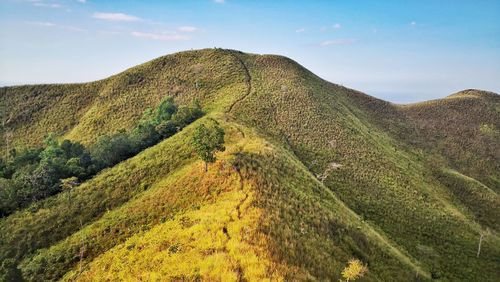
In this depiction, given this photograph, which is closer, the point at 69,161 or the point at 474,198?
the point at 69,161

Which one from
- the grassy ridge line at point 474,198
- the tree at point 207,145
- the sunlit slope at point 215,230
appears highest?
A: the tree at point 207,145

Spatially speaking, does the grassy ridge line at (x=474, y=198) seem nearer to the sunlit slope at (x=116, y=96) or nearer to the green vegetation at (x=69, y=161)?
the sunlit slope at (x=116, y=96)

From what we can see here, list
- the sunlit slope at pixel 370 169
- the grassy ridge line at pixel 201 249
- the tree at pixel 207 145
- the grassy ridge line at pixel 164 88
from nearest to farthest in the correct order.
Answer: the grassy ridge line at pixel 201 249
the tree at pixel 207 145
the sunlit slope at pixel 370 169
the grassy ridge line at pixel 164 88

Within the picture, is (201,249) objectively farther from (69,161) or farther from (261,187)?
(69,161)

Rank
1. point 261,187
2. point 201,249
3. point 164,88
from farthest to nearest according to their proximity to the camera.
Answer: point 164,88
point 261,187
point 201,249

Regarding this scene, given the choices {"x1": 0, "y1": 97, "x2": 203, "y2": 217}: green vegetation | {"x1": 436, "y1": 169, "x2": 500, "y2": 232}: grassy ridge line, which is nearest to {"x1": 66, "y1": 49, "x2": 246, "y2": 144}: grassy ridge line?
{"x1": 0, "y1": 97, "x2": 203, "y2": 217}: green vegetation

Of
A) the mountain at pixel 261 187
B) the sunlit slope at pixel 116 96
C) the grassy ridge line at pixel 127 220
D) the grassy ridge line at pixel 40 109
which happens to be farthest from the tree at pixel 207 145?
the grassy ridge line at pixel 40 109

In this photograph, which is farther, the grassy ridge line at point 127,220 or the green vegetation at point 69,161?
the green vegetation at point 69,161

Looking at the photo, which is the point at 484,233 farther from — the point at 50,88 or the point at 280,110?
the point at 50,88

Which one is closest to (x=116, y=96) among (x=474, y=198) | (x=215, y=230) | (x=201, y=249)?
(x=215, y=230)
